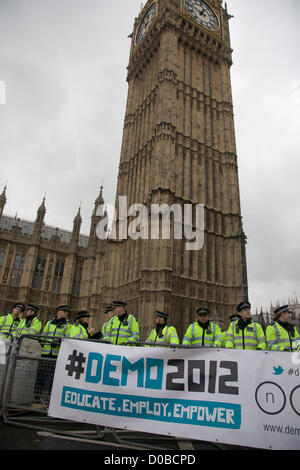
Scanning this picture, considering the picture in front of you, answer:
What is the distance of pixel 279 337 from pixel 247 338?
54 cm

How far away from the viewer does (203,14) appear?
3266cm

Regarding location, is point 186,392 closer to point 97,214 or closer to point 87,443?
point 87,443

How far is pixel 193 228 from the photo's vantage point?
23094mm

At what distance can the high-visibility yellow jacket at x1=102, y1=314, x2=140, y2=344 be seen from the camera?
241 inches

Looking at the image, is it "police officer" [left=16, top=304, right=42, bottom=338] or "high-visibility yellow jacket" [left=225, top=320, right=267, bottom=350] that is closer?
"high-visibility yellow jacket" [left=225, top=320, right=267, bottom=350]

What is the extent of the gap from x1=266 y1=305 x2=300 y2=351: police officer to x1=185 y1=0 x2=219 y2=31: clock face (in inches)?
1405

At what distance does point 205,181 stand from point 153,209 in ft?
21.6

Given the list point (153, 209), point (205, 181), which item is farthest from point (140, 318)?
point (205, 181)

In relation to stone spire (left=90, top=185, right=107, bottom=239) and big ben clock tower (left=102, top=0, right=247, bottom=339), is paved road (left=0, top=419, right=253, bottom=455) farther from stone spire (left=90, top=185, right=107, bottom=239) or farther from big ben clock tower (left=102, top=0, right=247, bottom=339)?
stone spire (left=90, top=185, right=107, bottom=239)

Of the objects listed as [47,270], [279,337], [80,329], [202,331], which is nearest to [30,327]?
[80,329]

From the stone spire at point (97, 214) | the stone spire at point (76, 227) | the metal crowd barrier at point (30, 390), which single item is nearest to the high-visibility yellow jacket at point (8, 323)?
the metal crowd barrier at point (30, 390)

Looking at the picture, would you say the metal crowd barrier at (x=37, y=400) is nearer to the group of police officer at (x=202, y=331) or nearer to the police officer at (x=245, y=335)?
the group of police officer at (x=202, y=331)

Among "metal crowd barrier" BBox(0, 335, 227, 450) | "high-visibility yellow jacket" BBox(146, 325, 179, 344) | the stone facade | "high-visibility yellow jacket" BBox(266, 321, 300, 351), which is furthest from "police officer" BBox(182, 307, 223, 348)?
the stone facade
